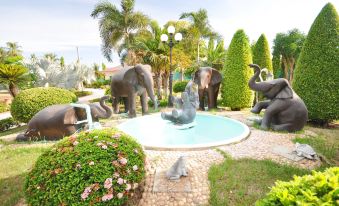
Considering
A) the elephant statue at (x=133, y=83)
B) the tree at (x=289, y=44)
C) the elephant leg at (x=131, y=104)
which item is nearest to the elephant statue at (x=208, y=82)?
the elephant statue at (x=133, y=83)

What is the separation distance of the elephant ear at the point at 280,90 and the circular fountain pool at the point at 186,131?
1434 millimetres

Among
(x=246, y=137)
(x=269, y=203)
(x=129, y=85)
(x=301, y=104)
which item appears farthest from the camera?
(x=129, y=85)

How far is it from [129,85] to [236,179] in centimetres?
616

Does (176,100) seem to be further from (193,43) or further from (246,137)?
(193,43)

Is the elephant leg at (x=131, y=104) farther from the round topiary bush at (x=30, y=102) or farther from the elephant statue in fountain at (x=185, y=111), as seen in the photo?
the round topiary bush at (x=30, y=102)

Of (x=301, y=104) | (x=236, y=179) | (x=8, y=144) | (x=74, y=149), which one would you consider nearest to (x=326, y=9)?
(x=301, y=104)

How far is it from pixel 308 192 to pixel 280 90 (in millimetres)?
5800

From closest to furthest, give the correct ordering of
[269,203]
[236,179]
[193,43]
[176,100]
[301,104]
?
[269,203]
[236,179]
[301,104]
[176,100]
[193,43]

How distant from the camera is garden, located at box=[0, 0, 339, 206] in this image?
2789 mm

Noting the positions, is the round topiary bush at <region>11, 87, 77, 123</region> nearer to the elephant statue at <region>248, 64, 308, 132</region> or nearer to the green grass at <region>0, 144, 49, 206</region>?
the green grass at <region>0, 144, 49, 206</region>

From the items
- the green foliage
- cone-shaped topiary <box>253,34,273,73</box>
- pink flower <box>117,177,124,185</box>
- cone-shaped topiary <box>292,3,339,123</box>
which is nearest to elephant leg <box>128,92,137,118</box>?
pink flower <box>117,177,124,185</box>

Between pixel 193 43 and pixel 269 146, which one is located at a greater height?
pixel 193 43

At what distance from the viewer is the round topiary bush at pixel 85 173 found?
268 cm

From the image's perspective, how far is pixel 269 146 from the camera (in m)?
5.56
